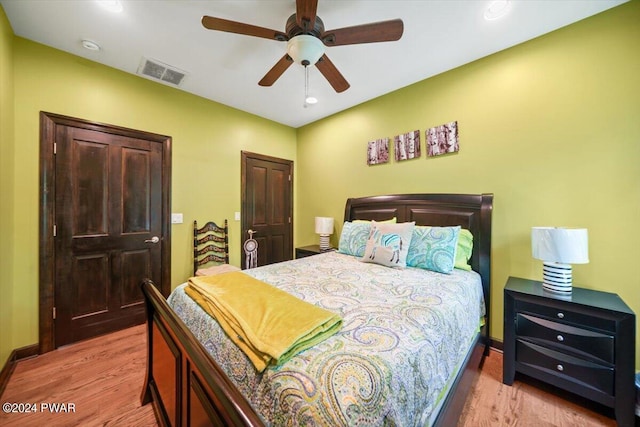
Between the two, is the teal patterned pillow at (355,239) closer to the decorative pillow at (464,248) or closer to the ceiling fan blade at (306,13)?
the decorative pillow at (464,248)

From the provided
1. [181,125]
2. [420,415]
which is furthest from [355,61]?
[420,415]

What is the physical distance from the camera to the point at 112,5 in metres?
1.79

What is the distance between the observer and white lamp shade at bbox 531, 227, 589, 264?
1.66 metres

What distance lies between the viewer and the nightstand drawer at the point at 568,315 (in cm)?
154

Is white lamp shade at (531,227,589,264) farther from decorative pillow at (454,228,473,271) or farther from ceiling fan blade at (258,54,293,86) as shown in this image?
ceiling fan blade at (258,54,293,86)

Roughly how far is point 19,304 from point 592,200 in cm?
490

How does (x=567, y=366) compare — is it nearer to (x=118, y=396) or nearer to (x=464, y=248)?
(x=464, y=248)

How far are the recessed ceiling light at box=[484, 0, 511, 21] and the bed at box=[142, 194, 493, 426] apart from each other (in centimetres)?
175

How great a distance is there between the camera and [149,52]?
7.61 feet

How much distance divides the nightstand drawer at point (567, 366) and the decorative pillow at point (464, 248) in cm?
71

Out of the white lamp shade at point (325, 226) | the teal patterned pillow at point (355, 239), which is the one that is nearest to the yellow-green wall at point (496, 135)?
the teal patterned pillow at point (355, 239)

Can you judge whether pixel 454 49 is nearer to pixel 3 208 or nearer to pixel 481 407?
pixel 481 407

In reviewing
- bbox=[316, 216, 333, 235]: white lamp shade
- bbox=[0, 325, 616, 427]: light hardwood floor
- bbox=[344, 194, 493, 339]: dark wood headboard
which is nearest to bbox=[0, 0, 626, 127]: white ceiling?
bbox=[344, 194, 493, 339]: dark wood headboard

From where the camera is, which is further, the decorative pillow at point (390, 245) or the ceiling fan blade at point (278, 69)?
the decorative pillow at point (390, 245)
